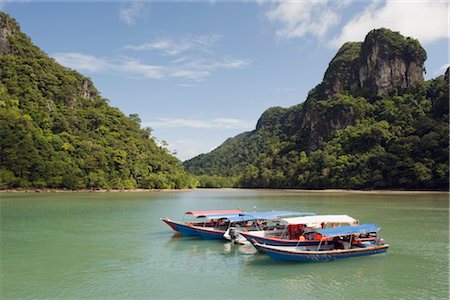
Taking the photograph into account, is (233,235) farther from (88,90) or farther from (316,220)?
(88,90)

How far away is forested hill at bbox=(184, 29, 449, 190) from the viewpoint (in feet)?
286

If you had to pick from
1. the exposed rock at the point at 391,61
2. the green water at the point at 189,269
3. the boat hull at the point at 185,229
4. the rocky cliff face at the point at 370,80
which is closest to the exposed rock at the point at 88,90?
the rocky cliff face at the point at 370,80

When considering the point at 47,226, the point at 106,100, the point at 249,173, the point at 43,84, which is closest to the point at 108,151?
the point at 43,84

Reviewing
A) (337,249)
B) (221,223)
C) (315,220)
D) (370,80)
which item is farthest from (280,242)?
(370,80)

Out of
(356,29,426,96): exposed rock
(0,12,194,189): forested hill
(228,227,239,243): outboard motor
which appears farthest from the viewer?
(356,29,426,96): exposed rock

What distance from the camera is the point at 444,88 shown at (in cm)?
10531

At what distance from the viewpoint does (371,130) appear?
10738 centimetres

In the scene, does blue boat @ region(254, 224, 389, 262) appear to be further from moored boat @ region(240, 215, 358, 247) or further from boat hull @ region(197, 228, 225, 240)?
boat hull @ region(197, 228, 225, 240)

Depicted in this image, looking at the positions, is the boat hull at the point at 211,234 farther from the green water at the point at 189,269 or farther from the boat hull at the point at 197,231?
the green water at the point at 189,269

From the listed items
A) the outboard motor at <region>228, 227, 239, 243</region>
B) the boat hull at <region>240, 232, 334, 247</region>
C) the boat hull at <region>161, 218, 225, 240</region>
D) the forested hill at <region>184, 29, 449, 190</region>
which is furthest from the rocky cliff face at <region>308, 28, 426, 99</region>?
the boat hull at <region>240, 232, 334, 247</region>

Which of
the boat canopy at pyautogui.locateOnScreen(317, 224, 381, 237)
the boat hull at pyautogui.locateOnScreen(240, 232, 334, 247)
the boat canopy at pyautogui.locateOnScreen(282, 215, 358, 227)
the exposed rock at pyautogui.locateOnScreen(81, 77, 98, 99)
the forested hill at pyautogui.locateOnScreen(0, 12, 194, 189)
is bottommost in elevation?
the boat hull at pyautogui.locateOnScreen(240, 232, 334, 247)

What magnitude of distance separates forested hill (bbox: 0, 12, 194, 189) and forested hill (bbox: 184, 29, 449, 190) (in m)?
41.5

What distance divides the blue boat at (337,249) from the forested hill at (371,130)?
219 ft

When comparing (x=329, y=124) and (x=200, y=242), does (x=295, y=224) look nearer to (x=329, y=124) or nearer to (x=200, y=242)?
(x=200, y=242)
